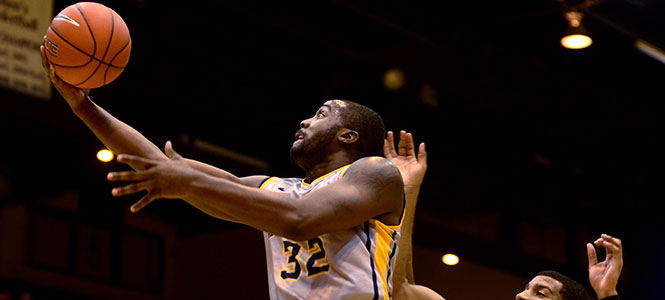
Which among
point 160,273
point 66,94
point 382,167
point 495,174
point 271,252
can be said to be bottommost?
point 271,252

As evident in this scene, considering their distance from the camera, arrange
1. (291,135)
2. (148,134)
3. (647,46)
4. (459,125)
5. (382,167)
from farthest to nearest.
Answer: (459,125) < (291,135) < (647,46) < (148,134) < (382,167)

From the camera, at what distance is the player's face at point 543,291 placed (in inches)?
208

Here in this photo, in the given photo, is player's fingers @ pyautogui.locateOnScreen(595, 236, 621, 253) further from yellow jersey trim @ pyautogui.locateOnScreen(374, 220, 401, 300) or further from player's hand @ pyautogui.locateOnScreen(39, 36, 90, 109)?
player's hand @ pyautogui.locateOnScreen(39, 36, 90, 109)

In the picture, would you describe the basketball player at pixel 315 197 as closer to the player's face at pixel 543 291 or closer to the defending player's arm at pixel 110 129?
the defending player's arm at pixel 110 129

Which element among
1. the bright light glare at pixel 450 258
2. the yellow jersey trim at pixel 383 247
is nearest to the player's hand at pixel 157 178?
the yellow jersey trim at pixel 383 247

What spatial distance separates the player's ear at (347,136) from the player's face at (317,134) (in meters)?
0.02

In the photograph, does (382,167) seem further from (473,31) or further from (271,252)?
(473,31)

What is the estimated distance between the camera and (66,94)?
387 cm

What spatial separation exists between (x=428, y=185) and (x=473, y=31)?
3267mm

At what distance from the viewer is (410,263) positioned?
526 cm

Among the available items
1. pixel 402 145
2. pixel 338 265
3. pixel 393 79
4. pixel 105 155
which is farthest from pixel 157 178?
pixel 393 79

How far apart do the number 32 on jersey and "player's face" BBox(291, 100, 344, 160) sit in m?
0.52

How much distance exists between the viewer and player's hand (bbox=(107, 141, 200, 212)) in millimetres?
2878

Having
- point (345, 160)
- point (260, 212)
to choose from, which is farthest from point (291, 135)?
point (260, 212)
